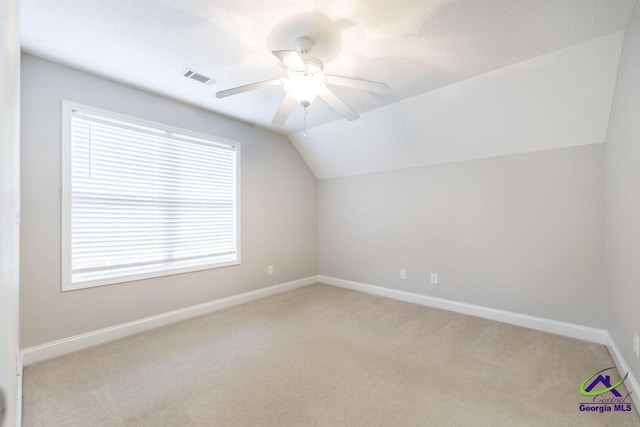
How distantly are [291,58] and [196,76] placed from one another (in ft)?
4.49

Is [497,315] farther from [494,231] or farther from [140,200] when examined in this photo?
[140,200]

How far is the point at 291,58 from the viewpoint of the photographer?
1.66 metres

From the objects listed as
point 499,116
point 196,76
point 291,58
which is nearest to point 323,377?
point 291,58

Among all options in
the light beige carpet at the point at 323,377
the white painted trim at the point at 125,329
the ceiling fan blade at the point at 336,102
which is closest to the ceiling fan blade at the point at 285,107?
the ceiling fan blade at the point at 336,102

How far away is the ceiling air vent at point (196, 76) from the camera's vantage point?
2484 mm

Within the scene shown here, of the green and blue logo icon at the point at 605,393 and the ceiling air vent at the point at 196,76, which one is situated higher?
the ceiling air vent at the point at 196,76

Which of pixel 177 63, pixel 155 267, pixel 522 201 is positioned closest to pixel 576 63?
pixel 522 201

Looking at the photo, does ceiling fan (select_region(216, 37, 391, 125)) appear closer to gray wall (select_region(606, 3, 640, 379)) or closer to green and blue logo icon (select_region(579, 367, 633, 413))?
gray wall (select_region(606, 3, 640, 379))

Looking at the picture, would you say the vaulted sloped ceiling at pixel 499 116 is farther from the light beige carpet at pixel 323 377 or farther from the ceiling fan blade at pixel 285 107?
the light beige carpet at pixel 323 377

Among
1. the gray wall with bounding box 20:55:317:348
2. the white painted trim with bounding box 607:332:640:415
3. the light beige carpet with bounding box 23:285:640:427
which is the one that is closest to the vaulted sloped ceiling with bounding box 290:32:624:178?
the gray wall with bounding box 20:55:317:348

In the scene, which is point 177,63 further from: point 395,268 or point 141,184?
point 395,268

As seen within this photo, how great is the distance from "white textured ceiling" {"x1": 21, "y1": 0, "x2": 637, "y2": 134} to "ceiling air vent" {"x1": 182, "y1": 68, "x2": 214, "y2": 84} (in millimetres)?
76

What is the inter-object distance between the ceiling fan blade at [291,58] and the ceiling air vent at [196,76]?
122 cm

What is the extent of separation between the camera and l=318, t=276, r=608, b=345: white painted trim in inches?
103
